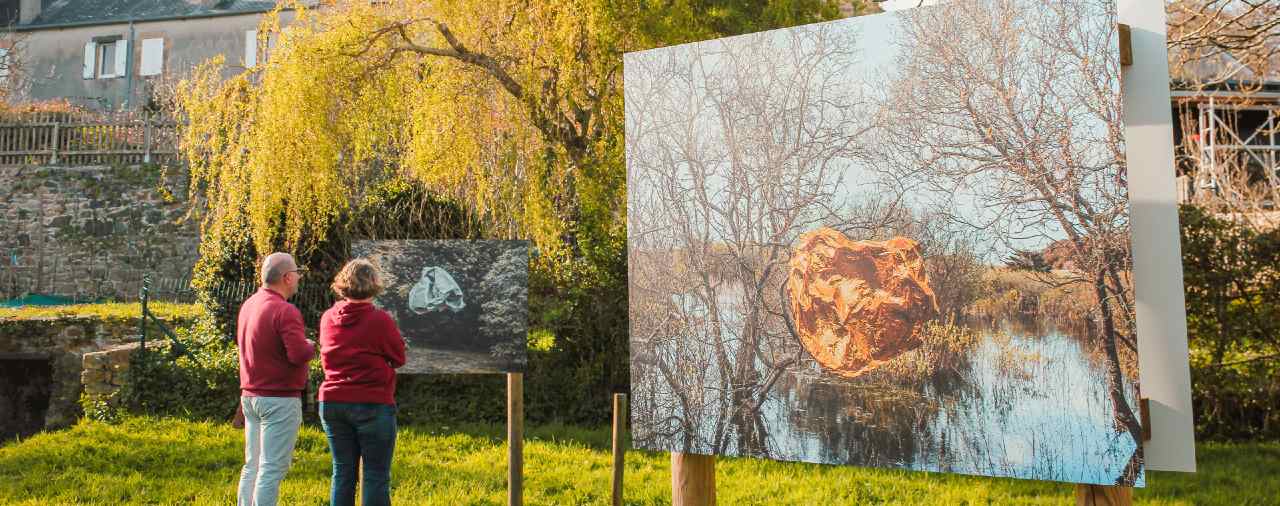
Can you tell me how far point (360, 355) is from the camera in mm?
4168

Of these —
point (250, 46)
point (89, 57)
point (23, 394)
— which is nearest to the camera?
point (23, 394)

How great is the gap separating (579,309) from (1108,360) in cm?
590

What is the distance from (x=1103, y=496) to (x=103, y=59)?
29.6 meters

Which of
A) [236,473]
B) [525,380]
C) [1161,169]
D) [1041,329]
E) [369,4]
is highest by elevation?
[369,4]

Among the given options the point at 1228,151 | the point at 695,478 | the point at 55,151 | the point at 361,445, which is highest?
the point at 55,151

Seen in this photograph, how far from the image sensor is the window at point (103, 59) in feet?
85.5

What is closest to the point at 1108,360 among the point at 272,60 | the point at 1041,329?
the point at 1041,329

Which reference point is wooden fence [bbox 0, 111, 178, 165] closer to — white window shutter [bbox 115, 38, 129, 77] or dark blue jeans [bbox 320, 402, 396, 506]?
white window shutter [bbox 115, 38, 129, 77]

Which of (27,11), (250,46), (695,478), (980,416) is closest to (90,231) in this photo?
(250,46)

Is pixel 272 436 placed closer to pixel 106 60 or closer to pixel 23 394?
pixel 23 394

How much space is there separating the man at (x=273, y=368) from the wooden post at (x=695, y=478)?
1.89 meters

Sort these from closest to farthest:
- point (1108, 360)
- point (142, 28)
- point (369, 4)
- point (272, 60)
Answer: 1. point (1108, 360)
2. point (272, 60)
3. point (369, 4)
4. point (142, 28)

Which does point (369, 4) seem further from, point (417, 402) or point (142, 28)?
point (142, 28)

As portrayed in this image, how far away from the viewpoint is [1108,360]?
3107mm
